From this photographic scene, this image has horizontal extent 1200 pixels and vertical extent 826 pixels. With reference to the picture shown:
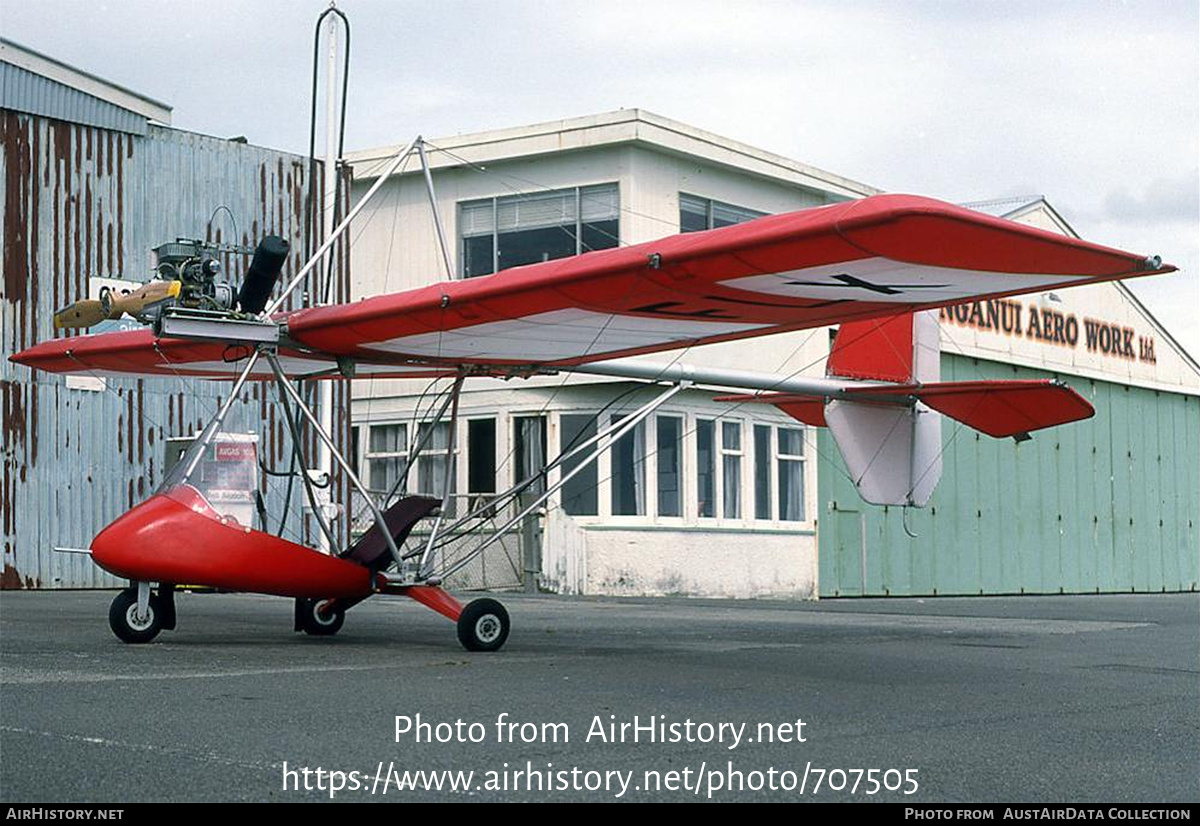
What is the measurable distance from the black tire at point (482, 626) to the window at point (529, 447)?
46.3 feet

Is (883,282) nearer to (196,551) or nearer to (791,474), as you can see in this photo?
(196,551)

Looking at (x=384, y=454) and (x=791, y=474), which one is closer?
(x=384, y=454)

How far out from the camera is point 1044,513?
110 ft

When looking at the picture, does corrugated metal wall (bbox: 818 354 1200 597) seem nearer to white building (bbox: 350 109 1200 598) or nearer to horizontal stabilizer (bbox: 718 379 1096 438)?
white building (bbox: 350 109 1200 598)

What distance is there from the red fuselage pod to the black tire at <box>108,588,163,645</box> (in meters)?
0.69

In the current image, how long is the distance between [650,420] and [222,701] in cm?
1835

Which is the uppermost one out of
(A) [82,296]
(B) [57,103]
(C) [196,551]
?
(B) [57,103]

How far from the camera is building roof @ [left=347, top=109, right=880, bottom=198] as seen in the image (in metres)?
25.4

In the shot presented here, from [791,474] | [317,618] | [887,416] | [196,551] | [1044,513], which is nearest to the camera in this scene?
[196,551]

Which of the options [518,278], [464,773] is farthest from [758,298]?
[464,773]

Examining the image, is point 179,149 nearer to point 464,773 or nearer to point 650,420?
point 650,420

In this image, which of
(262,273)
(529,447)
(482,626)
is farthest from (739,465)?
(262,273)

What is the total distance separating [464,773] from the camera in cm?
582

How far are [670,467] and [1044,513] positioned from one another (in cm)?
1128
